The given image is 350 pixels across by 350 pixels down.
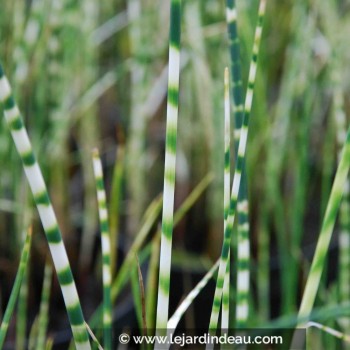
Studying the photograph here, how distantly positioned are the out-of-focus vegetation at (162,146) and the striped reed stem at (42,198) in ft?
0.96

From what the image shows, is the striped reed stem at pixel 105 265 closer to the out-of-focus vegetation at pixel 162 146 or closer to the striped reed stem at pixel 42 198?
the striped reed stem at pixel 42 198

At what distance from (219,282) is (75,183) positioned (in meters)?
0.73

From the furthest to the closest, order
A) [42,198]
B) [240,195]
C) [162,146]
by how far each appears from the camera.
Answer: [162,146] → [240,195] → [42,198]

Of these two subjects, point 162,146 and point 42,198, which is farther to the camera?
point 162,146

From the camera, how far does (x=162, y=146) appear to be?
41.6 inches

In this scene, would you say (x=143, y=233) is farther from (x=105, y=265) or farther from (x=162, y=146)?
(x=162, y=146)

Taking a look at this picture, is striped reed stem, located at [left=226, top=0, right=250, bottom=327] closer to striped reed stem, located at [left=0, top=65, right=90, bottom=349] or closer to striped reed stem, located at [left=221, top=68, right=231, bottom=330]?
striped reed stem, located at [left=221, top=68, right=231, bottom=330]

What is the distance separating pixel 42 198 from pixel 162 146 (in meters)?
0.78

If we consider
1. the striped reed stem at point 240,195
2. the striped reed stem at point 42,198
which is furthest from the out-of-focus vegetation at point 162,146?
the striped reed stem at point 42,198

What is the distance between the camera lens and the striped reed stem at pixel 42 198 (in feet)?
0.90

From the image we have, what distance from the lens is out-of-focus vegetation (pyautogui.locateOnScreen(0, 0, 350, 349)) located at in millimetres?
725

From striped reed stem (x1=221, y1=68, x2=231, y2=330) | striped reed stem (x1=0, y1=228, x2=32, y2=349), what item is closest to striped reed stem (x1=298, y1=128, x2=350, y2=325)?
striped reed stem (x1=221, y1=68, x2=231, y2=330)

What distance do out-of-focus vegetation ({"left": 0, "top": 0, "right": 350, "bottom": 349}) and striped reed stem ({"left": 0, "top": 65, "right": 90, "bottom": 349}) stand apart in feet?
0.96

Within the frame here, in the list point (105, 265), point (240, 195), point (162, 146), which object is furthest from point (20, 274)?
point (162, 146)
